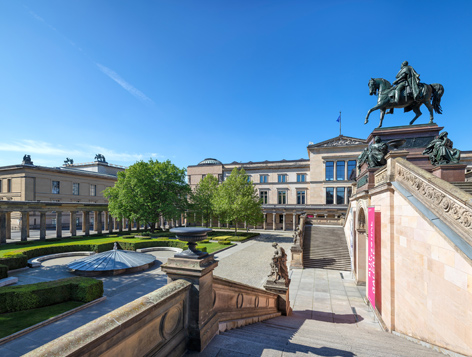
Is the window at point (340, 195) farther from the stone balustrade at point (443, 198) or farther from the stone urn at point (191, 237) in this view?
the stone urn at point (191, 237)

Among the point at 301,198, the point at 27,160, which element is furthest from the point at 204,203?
the point at 27,160

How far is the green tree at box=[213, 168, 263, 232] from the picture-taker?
35.3m

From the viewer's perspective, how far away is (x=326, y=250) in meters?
23.7

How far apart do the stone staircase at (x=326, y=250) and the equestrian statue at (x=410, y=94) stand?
1328cm

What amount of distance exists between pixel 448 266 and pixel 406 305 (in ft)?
10.6

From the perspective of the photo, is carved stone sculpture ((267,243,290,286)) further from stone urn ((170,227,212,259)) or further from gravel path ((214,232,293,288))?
stone urn ((170,227,212,259))

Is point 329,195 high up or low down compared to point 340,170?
down

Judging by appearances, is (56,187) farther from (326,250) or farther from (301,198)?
(326,250)

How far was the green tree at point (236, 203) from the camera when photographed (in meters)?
35.3

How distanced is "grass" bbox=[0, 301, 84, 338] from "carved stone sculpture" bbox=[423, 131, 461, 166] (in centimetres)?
1974

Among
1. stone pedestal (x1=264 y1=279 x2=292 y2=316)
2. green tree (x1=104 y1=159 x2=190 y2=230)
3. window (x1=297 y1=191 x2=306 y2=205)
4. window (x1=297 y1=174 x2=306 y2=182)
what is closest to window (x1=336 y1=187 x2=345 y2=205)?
window (x1=297 y1=191 x2=306 y2=205)

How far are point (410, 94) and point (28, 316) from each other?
75.8 feet

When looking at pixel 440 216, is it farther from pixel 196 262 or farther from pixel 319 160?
pixel 319 160

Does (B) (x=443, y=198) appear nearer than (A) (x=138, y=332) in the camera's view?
No
